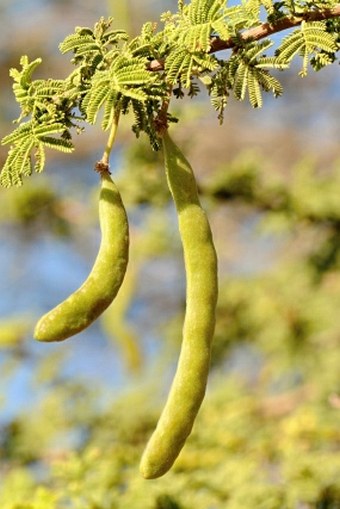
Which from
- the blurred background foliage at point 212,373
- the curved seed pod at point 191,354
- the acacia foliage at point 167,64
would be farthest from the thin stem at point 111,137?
the blurred background foliage at point 212,373

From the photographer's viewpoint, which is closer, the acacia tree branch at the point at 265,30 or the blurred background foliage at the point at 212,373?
the acacia tree branch at the point at 265,30

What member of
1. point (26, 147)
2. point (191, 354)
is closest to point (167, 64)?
point (26, 147)

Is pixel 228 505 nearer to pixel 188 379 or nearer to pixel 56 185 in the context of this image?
pixel 188 379

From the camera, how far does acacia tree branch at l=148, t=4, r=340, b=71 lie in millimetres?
798

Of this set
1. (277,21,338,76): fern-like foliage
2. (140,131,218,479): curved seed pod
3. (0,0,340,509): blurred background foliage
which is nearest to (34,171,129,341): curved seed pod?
(140,131,218,479): curved seed pod

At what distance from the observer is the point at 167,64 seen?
0.78m

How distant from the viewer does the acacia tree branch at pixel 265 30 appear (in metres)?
0.80

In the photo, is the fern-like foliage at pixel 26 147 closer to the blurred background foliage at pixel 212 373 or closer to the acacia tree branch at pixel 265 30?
the acacia tree branch at pixel 265 30

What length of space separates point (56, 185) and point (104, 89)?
199 centimetres

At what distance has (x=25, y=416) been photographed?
239 centimetres

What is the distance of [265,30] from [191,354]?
12.4 inches

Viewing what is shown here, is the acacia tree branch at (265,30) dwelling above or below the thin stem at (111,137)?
above

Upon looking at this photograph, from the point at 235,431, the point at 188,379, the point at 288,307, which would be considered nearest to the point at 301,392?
the point at 288,307

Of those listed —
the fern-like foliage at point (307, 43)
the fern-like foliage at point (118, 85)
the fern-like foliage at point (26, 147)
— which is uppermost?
the fern-like foliage at point (307, 43)
